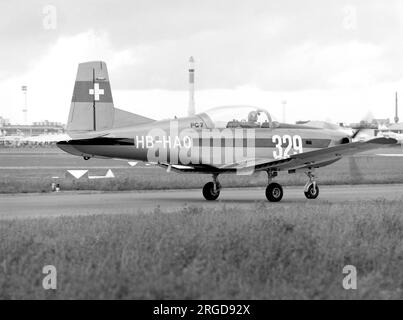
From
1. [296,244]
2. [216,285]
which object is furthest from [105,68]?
[216,285]

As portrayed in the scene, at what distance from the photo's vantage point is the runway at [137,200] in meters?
15.4

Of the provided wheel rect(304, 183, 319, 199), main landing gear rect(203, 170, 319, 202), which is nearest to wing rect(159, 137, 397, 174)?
main landing gear rect(203, 170, 319, 202)

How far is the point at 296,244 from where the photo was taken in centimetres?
870

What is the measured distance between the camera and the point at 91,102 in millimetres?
18156

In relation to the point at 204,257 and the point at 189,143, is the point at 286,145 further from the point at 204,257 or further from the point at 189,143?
the point at 204,257

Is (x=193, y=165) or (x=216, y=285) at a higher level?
(x=193, y=165)

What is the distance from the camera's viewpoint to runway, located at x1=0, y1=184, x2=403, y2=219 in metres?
15.4

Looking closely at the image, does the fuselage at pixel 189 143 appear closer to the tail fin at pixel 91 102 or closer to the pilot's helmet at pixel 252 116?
the pilot's helmet at pixel 252 116

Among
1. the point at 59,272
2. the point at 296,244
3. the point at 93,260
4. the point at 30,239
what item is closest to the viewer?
the point at 59,272

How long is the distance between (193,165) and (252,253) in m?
10.0

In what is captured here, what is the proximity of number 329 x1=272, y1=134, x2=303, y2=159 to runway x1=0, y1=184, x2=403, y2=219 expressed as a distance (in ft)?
4.42

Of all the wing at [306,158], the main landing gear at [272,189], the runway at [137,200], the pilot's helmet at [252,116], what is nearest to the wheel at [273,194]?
the main landing gear at [272,189]

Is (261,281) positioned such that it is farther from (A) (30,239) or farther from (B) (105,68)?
(B) (105,68)
